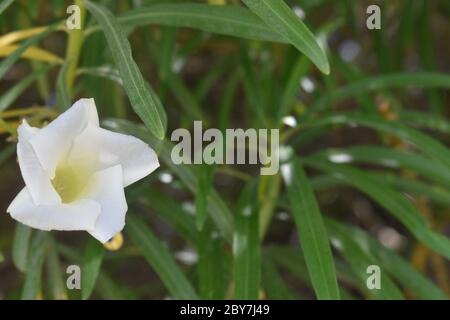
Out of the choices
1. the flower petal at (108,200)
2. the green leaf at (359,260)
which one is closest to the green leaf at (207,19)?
the flower petal at (108,200)

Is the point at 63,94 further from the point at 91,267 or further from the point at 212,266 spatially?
the point at 212,266

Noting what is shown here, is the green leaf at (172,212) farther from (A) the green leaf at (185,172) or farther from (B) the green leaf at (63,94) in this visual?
(B) the green leaf at (63,94)

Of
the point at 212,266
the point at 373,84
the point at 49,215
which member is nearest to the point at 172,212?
the point at 212,266

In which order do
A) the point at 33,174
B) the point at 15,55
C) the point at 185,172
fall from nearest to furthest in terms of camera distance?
1. the point at 33,174
2. the point at 15,55
3. the point at 185,172

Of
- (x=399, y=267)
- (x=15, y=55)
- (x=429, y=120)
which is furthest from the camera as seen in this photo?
(x=429, y=120)

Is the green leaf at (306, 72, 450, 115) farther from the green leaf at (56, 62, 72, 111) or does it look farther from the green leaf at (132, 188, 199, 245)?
the green leaf at (56, 62, 72, 111)

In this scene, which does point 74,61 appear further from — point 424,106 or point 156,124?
point 424,106
